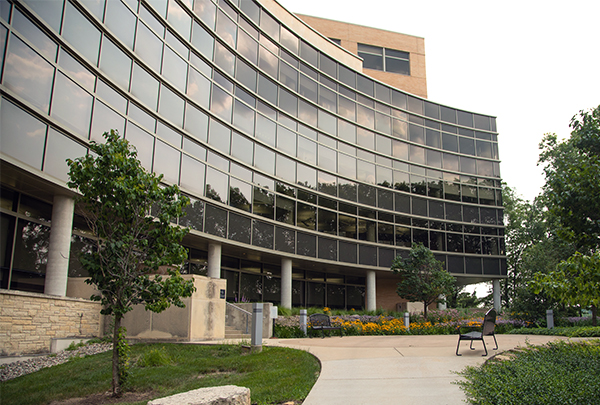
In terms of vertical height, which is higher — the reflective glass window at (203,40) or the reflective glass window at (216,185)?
the reflective glass window at (203,40)

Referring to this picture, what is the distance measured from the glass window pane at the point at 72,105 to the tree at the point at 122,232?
23.2ft

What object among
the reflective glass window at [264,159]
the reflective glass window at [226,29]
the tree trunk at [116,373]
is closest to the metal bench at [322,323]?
the tree trunk at [116,373]

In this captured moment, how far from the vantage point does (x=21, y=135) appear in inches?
514

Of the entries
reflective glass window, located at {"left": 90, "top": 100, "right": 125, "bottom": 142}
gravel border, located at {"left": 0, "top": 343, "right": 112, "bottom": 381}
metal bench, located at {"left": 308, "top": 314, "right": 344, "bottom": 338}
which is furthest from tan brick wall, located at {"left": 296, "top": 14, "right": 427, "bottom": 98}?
gravel border, located at {"left": 0, "top": 343, "right": 112, "bottom": 381}

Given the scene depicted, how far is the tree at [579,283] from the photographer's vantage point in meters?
6.45

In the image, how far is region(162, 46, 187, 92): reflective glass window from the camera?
2055 centimetres

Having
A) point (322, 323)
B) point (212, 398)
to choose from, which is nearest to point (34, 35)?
point (212, 398)

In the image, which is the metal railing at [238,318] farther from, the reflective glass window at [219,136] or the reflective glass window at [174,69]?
A: the reflective glass window at [174,69]

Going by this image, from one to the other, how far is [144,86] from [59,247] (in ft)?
25.9

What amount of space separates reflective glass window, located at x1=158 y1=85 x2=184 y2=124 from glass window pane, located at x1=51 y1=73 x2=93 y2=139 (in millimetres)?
4330

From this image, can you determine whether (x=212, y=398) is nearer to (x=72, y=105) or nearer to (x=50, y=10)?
(x=72, y=105)

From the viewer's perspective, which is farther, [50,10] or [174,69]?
[174,69]

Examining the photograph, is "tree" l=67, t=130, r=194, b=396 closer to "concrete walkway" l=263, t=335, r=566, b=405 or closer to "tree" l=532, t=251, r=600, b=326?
"concrete walkway" l=263, t=335, r=566, b=405

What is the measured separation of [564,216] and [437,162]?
29.8 m
